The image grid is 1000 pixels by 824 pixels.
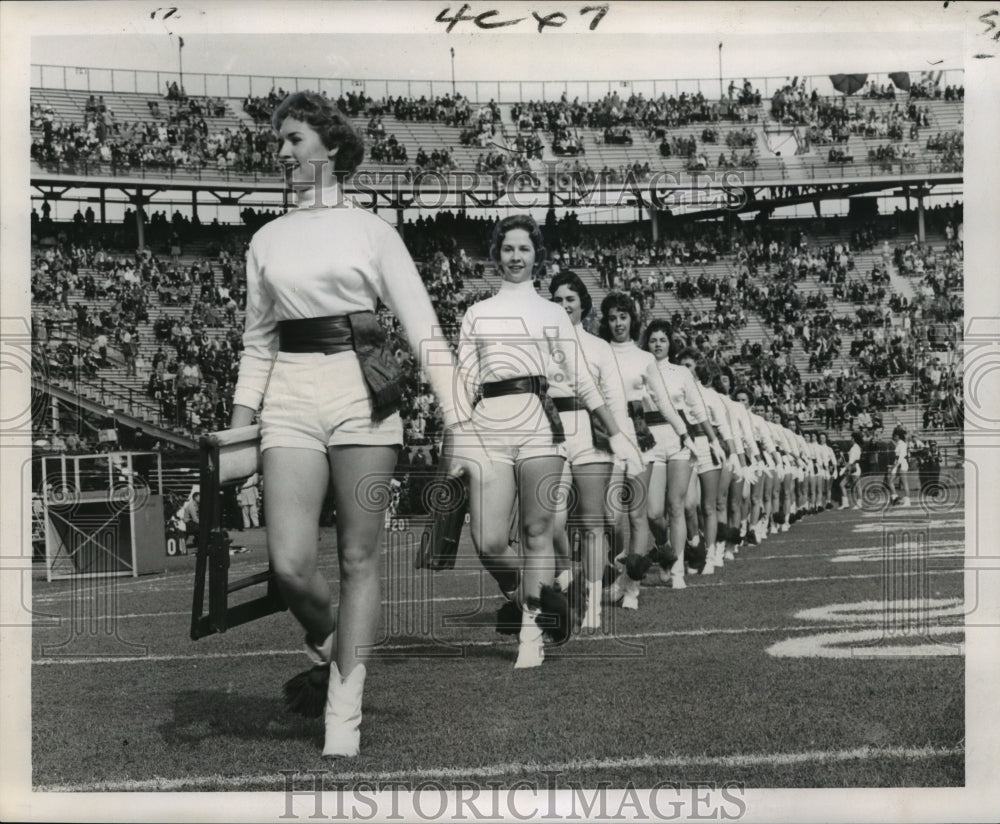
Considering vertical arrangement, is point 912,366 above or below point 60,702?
above

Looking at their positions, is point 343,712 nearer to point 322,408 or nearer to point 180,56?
point 322,408

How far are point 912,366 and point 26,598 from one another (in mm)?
4046

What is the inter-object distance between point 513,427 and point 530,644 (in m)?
0.88

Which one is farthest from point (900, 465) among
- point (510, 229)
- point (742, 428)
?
point (510, 229)

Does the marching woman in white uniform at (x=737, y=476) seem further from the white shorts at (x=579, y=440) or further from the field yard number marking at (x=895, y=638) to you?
the field yard number marking at (x=895, y=638)

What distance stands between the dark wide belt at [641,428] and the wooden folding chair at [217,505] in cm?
334

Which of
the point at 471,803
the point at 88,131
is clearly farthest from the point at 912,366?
the point at 88,131

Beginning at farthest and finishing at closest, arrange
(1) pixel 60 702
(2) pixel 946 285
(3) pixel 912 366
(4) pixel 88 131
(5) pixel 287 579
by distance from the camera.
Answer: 1. (3) pixel 912 366
2. (2) pixel 946 285
3. (4) pixel 88 131
4. (1) pixel 60 702
5. (5) pixel 287 579

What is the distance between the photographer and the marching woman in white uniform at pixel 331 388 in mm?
4137

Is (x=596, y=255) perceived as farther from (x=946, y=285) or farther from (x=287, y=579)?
(x=287, y=579)

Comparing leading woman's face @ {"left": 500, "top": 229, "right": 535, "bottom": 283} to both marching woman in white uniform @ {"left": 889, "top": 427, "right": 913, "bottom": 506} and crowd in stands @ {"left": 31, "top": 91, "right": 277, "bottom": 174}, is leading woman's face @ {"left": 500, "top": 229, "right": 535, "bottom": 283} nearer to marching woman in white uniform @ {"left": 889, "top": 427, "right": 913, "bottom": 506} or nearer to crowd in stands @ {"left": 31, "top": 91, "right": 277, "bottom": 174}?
crowd in stands @ {"left": 31, "top": 91, "right": 277, "bottom": 174}

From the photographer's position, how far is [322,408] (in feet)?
13.6

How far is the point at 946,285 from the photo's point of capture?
5.81 meters

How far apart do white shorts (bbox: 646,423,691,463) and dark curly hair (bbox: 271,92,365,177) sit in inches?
136
